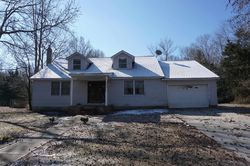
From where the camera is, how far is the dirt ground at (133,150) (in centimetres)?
664

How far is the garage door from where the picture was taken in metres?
23.0

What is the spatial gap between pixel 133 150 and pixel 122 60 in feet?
56.4

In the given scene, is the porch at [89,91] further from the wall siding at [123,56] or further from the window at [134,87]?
the wall siding at [123,56]

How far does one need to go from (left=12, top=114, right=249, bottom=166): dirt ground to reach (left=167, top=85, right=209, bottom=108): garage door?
40.3 feet

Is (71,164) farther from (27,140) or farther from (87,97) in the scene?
(87,97)

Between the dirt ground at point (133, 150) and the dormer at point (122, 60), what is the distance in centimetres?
1395

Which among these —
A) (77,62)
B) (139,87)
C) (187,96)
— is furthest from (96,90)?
(187,96)

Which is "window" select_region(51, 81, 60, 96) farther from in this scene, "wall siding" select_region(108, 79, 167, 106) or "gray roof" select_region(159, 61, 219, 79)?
"gray roof" select_region(159, 61, 219, 79)

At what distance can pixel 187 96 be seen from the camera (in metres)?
23.2

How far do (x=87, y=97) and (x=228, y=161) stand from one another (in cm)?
1781

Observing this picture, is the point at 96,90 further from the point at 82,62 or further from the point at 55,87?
the point at 55,87

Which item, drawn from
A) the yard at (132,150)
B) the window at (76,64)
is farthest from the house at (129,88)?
the yard at (132,150)

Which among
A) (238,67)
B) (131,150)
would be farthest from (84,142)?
(238,67)

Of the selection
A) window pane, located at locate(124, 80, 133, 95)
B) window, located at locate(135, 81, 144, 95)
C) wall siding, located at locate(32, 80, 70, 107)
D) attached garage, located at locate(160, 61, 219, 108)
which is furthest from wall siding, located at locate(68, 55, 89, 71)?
attached garage, located at locate(160, 61, 219, 108)
